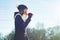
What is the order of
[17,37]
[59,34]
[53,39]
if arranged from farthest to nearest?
[53,39], [59,34], [17,37]

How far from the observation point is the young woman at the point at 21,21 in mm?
3887

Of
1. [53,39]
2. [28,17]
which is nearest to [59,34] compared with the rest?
[53,39]

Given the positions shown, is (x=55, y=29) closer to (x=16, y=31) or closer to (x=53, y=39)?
(x=53, y=39)

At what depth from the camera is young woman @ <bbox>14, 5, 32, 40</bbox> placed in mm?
3887

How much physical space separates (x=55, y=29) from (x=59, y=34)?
203 cm

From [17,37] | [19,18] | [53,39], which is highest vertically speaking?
[19,18]

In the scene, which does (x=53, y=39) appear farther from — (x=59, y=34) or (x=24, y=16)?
(x=24, y=16)

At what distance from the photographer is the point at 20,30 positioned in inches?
154

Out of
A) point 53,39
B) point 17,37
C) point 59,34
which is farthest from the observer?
point 53,39

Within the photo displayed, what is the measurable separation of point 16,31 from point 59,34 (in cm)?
2406

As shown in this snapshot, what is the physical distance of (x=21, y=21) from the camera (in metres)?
3.91

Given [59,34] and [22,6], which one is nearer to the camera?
[22,6]

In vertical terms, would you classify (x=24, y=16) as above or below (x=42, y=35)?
above

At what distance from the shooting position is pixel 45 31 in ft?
96.3
